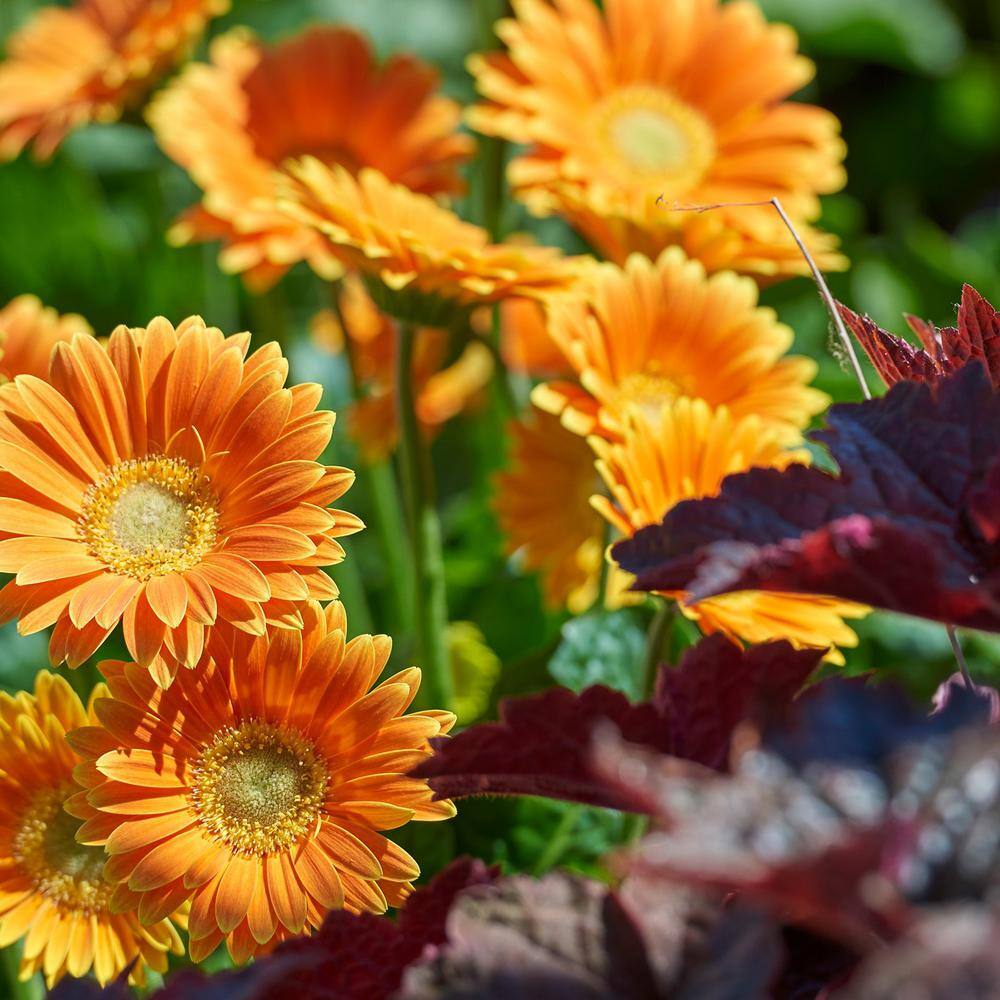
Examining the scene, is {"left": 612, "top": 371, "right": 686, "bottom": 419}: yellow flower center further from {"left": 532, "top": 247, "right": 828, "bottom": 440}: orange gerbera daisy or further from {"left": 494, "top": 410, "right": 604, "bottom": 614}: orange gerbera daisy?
{"left": 494, "top": 410, "right": 604, "bottom": 614}: orange gerbera daisy

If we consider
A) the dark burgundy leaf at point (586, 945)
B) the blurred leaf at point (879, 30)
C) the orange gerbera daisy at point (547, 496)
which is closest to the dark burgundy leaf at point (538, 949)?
the dark burgundy leaf at point (586, 945)

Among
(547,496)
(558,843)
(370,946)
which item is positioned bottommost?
(558,843)

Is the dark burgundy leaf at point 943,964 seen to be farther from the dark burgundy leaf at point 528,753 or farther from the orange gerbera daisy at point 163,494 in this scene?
the orange gerbera daisy at point 163,494

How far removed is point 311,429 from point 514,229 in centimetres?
103

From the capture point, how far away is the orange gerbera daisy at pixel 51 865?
1.84 ft

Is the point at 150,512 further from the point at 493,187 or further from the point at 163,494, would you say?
the point at 493,187

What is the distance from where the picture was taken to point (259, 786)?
551 millimetres

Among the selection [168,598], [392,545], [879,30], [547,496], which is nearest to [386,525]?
[392,545]

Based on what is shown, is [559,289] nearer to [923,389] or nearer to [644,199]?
[644,199]

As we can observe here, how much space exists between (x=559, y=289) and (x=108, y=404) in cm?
27

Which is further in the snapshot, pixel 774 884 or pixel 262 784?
pixel 262 784

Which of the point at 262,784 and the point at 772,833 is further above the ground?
the point at 772,833

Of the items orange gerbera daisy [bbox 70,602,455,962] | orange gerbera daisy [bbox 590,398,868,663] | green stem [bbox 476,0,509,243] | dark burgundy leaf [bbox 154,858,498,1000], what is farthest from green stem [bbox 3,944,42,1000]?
green stem [bbox 476,0,509,243]

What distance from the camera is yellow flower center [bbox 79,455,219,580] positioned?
1.91 feet
